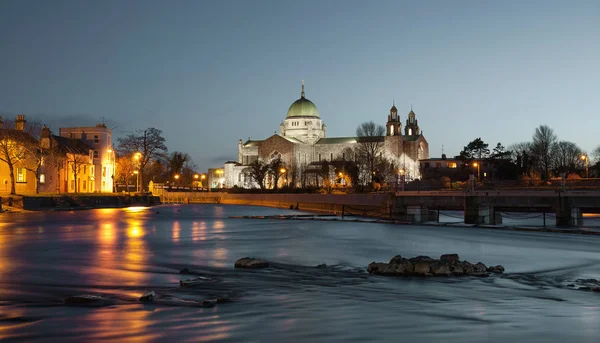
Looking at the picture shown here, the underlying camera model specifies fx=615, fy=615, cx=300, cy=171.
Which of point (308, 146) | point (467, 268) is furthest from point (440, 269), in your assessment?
point (308, 146)

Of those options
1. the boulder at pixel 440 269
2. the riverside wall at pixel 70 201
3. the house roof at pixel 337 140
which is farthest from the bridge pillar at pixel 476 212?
the house roof at pixel 337 140

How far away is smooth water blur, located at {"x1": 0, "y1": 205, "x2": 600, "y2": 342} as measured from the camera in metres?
9.75

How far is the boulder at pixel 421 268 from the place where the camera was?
53.8ft

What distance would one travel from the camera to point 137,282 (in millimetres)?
14906

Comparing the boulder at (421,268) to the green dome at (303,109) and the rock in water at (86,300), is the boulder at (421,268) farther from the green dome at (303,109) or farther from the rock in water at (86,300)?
the green dome at (303,109)

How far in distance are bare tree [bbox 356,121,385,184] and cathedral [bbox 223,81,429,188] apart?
97.0 inches

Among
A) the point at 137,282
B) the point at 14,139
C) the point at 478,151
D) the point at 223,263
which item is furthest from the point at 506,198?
the point at 478,151

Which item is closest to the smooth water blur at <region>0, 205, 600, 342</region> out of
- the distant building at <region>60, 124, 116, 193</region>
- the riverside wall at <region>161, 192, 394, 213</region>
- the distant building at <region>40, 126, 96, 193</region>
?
the riverside wall at <region>161, 192, 394, 213</region>

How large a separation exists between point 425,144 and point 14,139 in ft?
427

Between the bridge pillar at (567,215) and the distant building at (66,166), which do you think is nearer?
the bridge pillar at (567,215)

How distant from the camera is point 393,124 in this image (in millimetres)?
173750

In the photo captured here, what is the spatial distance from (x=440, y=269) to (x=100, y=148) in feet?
278

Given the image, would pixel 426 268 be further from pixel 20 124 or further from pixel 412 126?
pixel 412 126

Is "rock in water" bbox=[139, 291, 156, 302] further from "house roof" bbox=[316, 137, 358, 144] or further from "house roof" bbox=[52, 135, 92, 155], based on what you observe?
"house roof" bbox=[316, 137, 358, 144]
